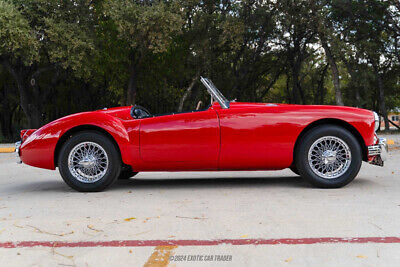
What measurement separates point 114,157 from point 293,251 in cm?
300

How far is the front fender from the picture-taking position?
5.18m

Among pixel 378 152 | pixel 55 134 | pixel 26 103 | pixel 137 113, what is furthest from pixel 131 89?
pixel 378 152

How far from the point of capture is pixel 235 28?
2236 centimetres

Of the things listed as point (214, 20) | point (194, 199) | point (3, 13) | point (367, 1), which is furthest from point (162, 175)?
point (367, 1)

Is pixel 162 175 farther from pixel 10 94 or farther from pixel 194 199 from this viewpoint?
pixel 10 94

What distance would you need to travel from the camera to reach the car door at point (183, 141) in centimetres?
510

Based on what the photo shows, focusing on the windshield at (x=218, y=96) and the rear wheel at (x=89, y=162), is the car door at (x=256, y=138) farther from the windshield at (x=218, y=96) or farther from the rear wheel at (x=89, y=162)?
the rear wheel at (x=89, y=162)

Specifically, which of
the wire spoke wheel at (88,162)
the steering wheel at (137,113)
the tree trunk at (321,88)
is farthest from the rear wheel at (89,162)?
the tree trunk at (321,88)

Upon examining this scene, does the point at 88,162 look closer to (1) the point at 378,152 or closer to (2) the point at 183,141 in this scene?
(2) the point at 183,141

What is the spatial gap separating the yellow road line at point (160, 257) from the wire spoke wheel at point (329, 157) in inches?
112

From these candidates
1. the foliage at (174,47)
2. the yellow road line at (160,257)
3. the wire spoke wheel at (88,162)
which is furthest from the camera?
the foliage at (174,47)

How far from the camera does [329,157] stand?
510 cm

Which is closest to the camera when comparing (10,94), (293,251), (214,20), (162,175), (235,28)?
(293,251)

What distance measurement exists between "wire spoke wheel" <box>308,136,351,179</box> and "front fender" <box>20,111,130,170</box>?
2.36 m
